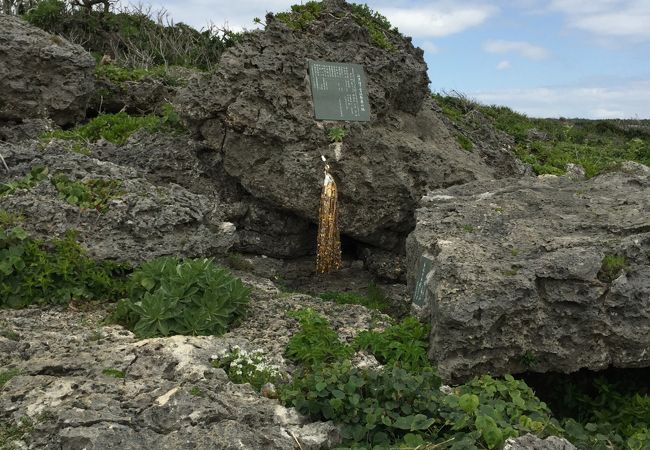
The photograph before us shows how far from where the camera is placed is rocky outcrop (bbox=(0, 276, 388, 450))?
430cm

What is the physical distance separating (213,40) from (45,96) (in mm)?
10883

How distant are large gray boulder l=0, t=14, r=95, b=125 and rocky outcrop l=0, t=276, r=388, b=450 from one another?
6.65 metres

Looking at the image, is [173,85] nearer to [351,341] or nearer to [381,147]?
[381,147]

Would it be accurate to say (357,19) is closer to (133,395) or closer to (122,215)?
(122,215)

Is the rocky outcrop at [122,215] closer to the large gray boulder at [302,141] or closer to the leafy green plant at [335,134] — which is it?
the large gray boulder at [302,141]

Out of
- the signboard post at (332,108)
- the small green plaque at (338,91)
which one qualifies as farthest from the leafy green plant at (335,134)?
the small green plaque at (338,91)

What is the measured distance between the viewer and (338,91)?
980 cm

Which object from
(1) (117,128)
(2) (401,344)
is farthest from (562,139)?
(2) (401,344)

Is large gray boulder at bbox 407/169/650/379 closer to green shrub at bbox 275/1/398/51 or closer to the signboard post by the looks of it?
the signboard post

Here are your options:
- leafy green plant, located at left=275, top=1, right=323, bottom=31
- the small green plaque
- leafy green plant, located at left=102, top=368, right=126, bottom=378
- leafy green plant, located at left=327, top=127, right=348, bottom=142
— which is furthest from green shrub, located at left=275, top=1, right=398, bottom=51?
leafy green plant, located at left=102, top=368, right=126, bottom=378

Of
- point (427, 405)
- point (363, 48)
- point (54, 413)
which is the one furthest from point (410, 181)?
point (54, 413)

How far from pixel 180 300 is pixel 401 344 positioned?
76.7 inches

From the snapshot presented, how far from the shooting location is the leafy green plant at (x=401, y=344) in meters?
5.78

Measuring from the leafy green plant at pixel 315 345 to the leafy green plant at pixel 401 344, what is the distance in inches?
9.0
